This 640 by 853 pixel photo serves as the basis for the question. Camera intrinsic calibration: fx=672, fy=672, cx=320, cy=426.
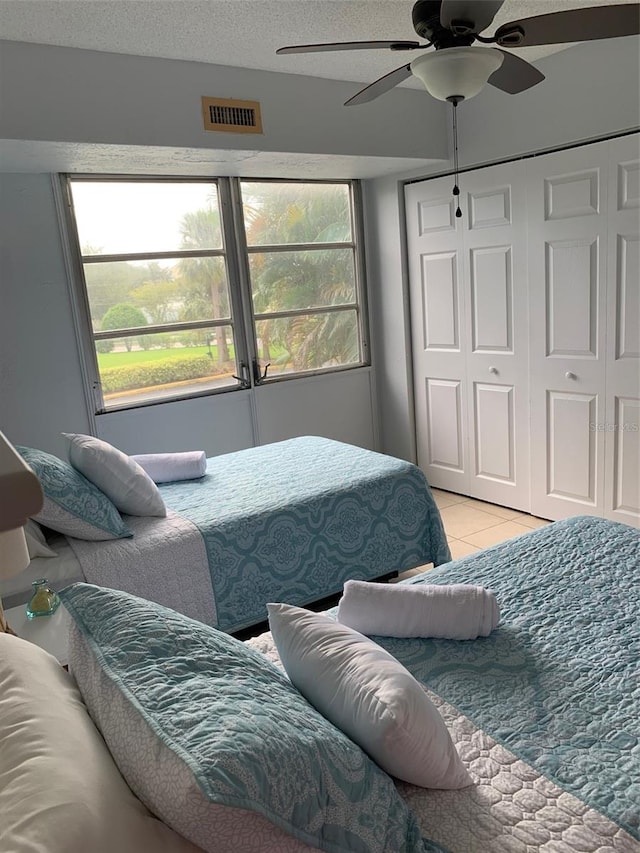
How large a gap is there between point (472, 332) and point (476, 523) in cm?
118

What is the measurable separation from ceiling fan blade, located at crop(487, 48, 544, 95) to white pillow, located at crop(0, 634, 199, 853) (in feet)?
6.97

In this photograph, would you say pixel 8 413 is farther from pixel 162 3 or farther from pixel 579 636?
pixel 579 636

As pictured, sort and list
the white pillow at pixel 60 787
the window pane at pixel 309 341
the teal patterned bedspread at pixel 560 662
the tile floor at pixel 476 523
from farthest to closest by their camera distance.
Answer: the window pane at pixel 309 341
the tile floor at pixel 476 523
the teal patterned bedspread at pixel 560 662
the white pillow at pixel 60 787

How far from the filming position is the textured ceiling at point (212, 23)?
2.51 metres

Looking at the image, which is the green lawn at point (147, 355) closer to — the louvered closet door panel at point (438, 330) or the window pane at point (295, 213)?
the window pane at point (295, 213)

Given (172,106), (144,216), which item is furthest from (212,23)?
(144,216)

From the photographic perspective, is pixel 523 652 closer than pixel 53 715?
No

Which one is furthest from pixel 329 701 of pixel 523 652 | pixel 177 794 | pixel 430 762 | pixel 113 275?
pixel 113 275

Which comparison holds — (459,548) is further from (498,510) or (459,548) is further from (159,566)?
(159,566)

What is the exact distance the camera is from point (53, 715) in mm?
1123

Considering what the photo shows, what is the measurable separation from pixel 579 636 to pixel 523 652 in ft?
0.56

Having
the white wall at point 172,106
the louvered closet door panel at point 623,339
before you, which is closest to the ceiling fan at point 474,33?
the white wall at point 172,106

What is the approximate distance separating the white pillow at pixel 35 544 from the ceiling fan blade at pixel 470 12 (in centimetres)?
211

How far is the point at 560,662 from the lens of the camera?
1665 mm
